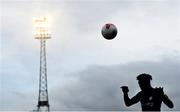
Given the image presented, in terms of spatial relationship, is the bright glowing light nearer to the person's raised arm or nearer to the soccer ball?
the soccer ball

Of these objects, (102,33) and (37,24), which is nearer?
(102,33)

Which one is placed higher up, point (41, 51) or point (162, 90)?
point (41, 51)

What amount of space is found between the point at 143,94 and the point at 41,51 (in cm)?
5495

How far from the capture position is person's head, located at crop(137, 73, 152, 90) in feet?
51.4

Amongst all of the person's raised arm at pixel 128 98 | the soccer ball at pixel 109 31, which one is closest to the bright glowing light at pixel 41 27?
the soccer ball at pixel 109 31

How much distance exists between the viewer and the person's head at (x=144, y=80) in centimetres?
1566

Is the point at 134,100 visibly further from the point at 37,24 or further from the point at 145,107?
the point at 37,24

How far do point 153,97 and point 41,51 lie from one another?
55235mm

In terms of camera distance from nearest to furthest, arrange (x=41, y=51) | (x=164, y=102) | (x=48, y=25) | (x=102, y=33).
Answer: (x=164, y=102)
(x=102, y=33)
(x=41, y=51)
(x=48, y=25)

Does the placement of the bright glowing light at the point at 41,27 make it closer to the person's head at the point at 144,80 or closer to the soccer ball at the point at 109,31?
the soccer ball at the point at 109,31

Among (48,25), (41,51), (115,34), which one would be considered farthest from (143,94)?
(48,25)

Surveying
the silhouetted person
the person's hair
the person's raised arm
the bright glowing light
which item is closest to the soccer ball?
the person's raised arm

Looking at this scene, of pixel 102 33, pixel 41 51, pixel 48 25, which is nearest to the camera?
pixel 102 33

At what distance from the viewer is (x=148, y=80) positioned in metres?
15.7
